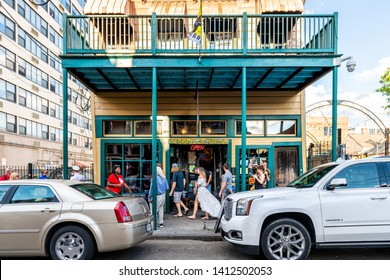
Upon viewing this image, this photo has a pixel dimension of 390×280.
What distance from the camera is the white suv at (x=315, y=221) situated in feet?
16.3

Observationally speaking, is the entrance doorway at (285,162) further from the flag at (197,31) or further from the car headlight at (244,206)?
the car headlight at (244,206)

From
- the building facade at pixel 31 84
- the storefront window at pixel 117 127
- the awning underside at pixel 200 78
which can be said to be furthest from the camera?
the building facade at pixel 31 84

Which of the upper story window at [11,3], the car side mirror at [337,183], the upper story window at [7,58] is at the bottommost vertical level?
the car side mirror at [337,183]

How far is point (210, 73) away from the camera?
338 inches

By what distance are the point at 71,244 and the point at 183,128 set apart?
622 centimetres

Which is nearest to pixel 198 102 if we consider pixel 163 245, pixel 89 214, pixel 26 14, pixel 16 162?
pixel 163 245

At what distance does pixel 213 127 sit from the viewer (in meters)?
10.5

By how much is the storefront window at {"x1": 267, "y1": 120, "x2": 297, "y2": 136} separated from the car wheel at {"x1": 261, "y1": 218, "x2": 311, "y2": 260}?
5796mm

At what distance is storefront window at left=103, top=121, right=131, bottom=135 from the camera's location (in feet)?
34.4

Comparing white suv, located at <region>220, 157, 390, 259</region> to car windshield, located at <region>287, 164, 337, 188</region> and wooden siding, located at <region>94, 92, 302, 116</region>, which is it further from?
wooden siding, located at <region>94, 92, 302, 116</region>

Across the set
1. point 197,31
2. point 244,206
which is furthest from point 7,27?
point 244,206

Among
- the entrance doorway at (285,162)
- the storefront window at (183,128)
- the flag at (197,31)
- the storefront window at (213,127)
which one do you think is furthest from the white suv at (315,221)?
the storefront window at (183,128)

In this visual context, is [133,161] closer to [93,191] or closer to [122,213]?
[93,191]

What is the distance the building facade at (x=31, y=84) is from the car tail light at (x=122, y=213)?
58.6 ft
